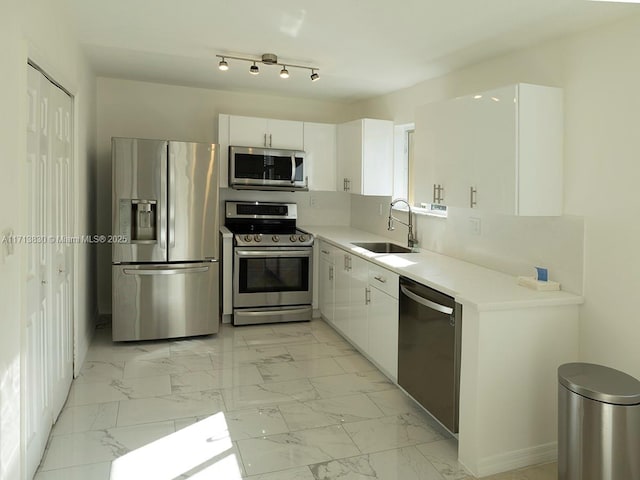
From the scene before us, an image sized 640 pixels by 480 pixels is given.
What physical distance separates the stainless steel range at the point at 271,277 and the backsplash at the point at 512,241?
1264 millimetres

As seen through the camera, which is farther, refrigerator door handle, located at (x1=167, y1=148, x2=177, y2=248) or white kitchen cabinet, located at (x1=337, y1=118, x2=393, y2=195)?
white kitchen cabinet, located at (x1=337, y1=118, x2=393, y2=195)

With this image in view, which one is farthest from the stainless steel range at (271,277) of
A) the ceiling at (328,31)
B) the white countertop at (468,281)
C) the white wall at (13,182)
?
the white wall at (13,182)

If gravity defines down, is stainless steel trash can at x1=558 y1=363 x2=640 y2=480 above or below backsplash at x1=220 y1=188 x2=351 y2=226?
below

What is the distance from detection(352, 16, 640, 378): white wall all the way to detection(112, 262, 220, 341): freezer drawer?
269 centimetres

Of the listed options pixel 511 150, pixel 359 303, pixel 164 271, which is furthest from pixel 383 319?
pixel 164 271

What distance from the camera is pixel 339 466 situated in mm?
2381

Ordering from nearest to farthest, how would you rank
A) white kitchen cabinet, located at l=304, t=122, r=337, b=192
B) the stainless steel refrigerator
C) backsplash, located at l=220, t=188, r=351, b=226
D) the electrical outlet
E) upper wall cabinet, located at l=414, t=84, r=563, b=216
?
upper wall cabinet, located at l=414, t=84, r=563, b=216 < the electrical outlet < the stainless steel refrigerator < white kitchen cabinet, located at l=304, t=122, r=337, b=192 < backsplash, located at l=220, t=188, r=351, b=226

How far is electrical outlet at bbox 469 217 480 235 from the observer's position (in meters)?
3.39

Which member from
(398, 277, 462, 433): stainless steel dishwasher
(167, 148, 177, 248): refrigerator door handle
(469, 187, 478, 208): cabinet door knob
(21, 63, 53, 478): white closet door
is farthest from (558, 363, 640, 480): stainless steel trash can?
(167, 148, 177, 248): refrigerator door handle

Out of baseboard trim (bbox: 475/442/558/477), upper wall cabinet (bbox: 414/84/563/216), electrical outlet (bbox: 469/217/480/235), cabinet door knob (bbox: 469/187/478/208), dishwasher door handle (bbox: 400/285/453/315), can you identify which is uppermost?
upper wall cabinet (bbox: 414/84/563/216)

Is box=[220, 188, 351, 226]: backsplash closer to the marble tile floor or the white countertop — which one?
the white countertop

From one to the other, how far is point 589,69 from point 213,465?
2897 millimetres

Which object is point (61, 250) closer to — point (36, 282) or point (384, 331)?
point (36, 282)

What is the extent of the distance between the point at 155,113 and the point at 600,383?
176 inches
